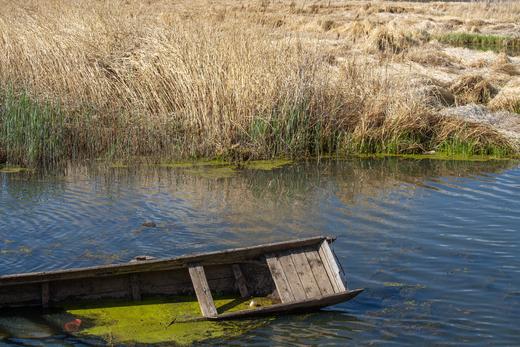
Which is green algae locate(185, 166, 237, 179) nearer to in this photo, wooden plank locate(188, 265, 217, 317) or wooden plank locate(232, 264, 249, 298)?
wooden plank locate(232, 264, 249, 298)

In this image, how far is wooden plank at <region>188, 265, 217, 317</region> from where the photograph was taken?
599 cm

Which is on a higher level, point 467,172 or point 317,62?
point 317,62

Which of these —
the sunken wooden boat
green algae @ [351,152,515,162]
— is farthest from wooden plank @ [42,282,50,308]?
green algae @ [351,152,515,162]

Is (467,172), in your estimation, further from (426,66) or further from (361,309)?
(426,66)

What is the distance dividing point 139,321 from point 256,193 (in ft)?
14.3

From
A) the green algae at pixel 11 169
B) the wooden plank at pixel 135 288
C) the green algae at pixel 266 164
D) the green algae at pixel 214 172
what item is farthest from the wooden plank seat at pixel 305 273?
the green algae at pixel 11 169

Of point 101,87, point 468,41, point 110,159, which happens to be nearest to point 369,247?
point 110,159

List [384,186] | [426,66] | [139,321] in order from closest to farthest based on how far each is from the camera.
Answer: [139,321] → [384,186] → [426,66]

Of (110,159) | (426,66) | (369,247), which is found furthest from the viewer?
(426,66)

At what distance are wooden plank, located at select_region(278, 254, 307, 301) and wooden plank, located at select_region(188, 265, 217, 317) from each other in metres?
0.67

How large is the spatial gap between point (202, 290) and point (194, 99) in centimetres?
604

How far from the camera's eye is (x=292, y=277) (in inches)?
248

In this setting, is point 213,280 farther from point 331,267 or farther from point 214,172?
point 214,172

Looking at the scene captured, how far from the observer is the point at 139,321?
20.1 ft
